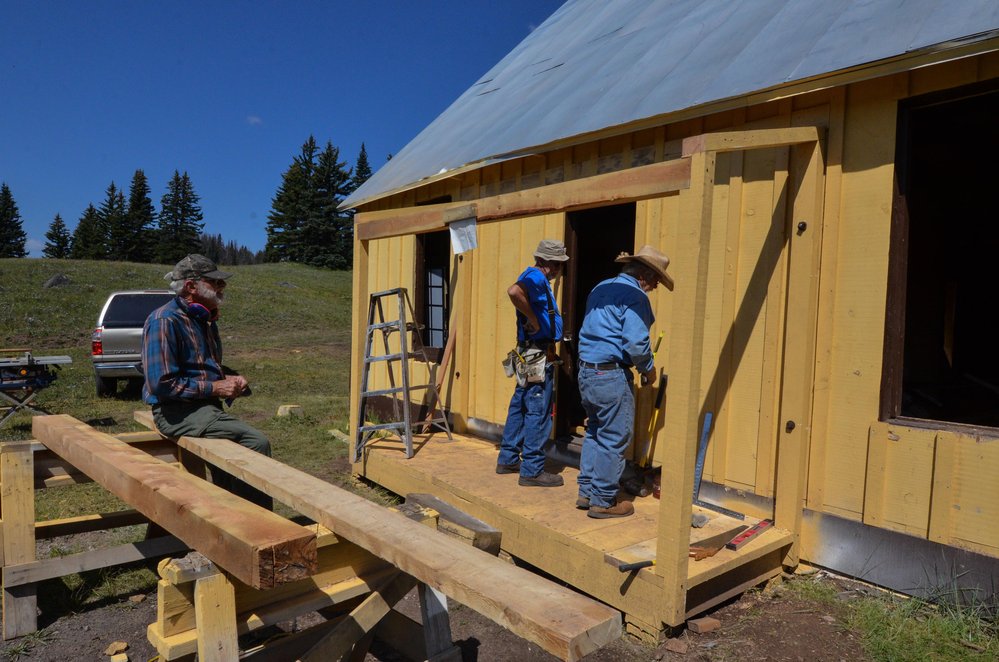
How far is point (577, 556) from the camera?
3.60m

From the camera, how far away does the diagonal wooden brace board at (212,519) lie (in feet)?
5.98

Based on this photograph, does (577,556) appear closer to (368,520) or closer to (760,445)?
(760,445)

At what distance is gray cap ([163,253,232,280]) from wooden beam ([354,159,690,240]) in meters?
1.68

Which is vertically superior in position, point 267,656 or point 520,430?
point 520,430

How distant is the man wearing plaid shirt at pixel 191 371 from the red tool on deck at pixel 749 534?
2.71 m

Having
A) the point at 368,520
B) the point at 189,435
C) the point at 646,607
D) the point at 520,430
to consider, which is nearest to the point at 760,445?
the point at 646,607

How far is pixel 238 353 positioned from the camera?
1708 cm

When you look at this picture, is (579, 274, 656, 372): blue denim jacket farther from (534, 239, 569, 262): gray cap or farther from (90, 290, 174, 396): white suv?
(90, 290, 174, 396): white suv

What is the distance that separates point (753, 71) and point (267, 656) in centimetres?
396

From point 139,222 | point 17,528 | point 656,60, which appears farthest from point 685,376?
point 139,222

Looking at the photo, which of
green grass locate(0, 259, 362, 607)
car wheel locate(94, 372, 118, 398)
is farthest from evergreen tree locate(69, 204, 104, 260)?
car wheel locate(94, 372, 118, 398)

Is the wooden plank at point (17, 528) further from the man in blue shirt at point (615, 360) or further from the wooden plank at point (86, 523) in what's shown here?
the man in blue shirt at point (615, 360)

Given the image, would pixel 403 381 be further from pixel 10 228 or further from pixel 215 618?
pixel 10 228

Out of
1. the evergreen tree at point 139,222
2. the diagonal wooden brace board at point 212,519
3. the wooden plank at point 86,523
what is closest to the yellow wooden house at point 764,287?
the diagonal wooden brace board at point 212,519
